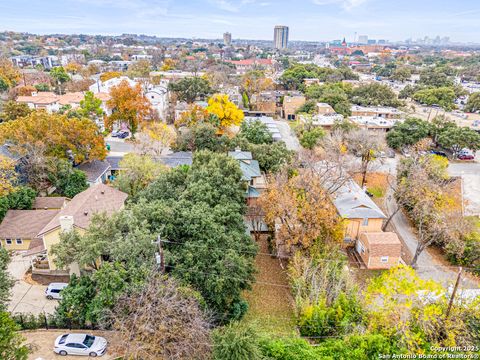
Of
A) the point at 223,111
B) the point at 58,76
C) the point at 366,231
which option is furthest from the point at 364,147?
the point at 58,76

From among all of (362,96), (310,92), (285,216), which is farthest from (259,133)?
(362,96)

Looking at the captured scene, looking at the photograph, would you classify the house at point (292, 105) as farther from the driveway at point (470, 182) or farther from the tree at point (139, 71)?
the tree at point (139, 71)

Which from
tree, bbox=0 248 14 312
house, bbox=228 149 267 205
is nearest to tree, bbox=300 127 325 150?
house, bbox=228 149 267 205

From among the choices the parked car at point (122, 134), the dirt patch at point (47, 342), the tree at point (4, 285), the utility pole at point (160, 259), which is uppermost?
the utility pole at point (160, 259)

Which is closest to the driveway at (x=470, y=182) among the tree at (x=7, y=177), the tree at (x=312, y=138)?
the tree at (x=312, y=138)

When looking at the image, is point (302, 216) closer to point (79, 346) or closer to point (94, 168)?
point (79, 346)

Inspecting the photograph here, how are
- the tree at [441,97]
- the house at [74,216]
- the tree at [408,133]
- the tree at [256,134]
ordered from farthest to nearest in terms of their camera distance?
the tree at [441,97], the tree at [408,133], the tree at [256,134], the house at [74,216]
